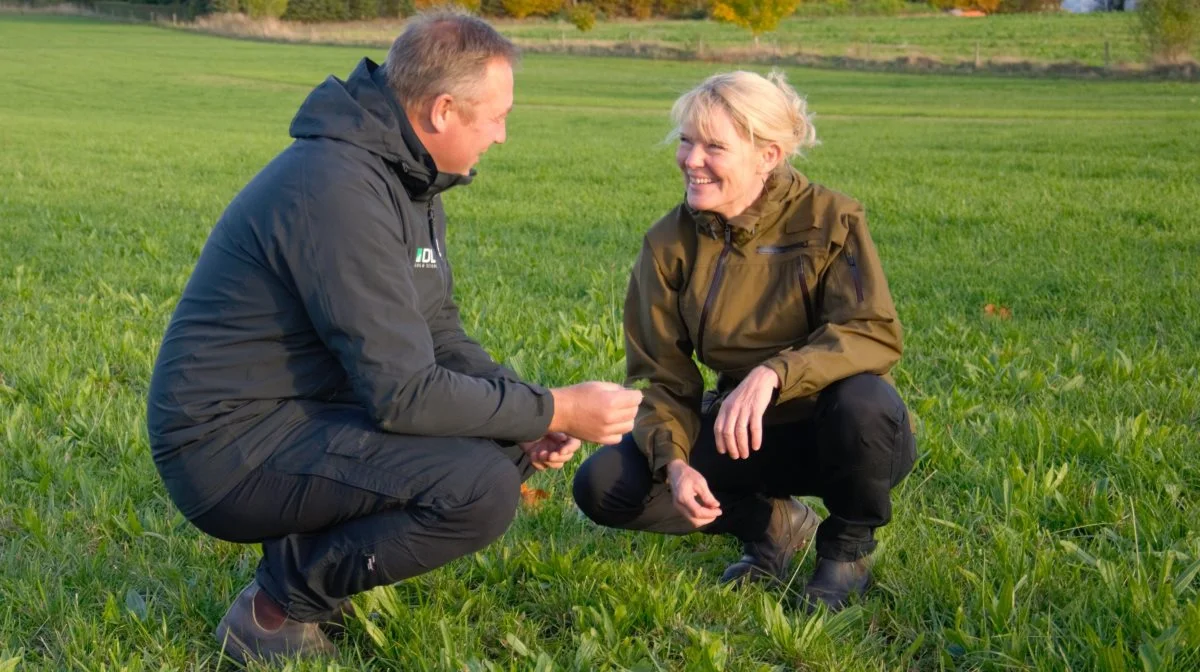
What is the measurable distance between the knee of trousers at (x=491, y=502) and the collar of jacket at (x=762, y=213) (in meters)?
0.95

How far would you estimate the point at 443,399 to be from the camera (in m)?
2.85

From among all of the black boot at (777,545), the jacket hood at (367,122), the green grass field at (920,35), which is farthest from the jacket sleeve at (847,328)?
the green grass field at (920,35)

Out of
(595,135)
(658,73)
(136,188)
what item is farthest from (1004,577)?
(658,73)

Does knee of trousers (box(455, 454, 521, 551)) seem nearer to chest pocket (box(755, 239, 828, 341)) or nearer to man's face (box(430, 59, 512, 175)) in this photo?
man's face (box(430, 59, 512, 175))

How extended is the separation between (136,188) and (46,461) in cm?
1026

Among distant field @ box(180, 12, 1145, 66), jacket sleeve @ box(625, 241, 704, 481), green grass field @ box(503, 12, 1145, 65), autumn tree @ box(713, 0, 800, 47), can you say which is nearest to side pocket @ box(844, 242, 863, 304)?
jacket sleeve @ box(625, 241, 704, 481)

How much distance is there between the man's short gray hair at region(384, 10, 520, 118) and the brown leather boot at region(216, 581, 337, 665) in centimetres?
128

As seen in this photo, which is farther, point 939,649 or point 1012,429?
point 1012,429

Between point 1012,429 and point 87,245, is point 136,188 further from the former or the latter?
point 1012,429

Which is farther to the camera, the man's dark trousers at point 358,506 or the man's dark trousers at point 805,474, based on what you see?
the man's dark trousers at point 805,474

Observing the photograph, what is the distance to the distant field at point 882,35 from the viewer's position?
54031mm

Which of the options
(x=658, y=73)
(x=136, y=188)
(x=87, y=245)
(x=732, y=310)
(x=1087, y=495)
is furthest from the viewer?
(x=658, y=73)

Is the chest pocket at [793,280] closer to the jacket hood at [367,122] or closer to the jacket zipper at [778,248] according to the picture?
the jacket zipper at [778,248]

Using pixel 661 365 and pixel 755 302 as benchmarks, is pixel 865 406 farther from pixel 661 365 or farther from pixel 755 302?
pixel 661 365
